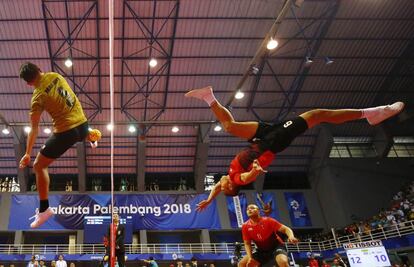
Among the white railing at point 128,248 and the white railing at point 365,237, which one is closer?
the white railing at point 365,237

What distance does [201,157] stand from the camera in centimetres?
2727

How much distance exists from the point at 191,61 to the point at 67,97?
61.0ft

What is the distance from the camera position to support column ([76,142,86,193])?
26.2 m

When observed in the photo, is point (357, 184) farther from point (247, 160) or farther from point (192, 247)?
point (247, 160)

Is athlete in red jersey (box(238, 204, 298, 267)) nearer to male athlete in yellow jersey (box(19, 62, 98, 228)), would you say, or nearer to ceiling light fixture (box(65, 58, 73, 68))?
male athlete in yellow jersey (box(19, 62, 98, 228))

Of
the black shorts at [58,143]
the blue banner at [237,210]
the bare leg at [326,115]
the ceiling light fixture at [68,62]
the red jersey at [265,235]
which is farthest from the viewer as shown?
the blue banner at [237,210]

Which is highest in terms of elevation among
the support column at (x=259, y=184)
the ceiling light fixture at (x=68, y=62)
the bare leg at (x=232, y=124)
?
the ceiling light fixture at (x=68, y=62)

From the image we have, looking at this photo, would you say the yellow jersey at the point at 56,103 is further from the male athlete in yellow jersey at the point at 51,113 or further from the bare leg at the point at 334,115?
the bare leg at the point at 334,115

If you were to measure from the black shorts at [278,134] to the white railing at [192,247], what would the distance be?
1845cm

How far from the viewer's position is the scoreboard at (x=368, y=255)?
18.6 metres

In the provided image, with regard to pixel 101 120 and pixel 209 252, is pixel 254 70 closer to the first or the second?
pixel 101 120

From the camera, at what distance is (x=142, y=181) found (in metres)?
28.1

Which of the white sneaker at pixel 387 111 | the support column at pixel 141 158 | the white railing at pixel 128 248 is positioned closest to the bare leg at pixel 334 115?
the white sneaker at pixel 387 111

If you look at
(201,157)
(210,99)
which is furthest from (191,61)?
(210,99)
